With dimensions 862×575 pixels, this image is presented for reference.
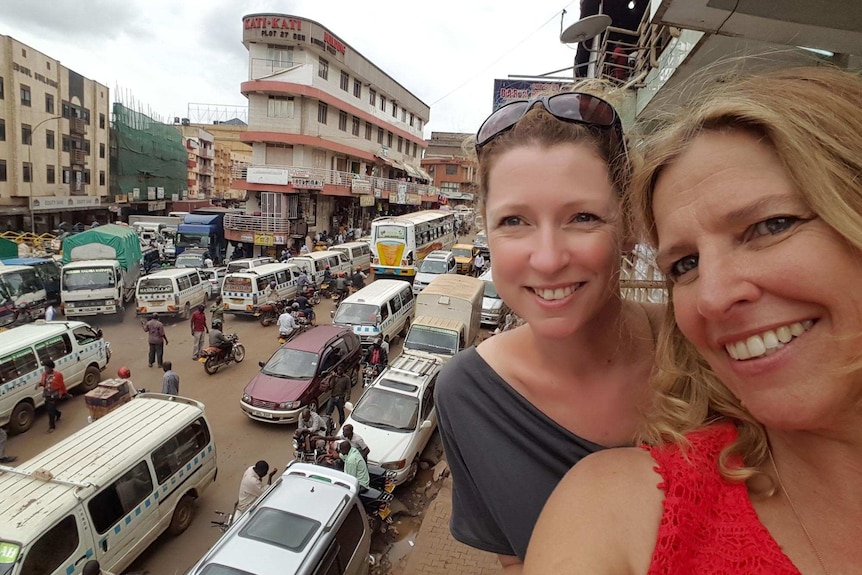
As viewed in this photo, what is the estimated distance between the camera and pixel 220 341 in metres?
11.7

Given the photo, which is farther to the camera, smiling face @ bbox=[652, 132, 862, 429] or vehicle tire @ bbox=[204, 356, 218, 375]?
vehicle tire @ bbox=[204, 356, 218, 375]

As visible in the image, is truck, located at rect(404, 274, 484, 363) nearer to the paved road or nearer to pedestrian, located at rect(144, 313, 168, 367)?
the paved road

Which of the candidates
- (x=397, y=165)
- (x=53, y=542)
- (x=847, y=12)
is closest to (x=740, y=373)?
(x=847, y=12)

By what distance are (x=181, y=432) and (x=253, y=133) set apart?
2433 centimetres

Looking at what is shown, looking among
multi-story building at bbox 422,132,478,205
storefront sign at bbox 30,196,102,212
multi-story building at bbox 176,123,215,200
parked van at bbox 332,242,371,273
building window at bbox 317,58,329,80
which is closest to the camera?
parked van at bbox 332,242,371,273

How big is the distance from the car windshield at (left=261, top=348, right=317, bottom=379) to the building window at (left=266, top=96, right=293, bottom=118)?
2187 cm

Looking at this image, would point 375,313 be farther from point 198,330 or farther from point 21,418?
point 21,418

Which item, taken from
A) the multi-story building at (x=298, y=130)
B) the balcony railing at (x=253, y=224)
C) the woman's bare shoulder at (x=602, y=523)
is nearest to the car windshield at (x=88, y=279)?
the multi-story building at (x=298, y=130)

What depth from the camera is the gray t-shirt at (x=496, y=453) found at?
1549 mm

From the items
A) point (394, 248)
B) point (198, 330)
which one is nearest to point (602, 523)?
point (198, 330)

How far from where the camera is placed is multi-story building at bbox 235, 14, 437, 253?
86.3 feet

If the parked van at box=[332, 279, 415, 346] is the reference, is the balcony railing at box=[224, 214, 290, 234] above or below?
above

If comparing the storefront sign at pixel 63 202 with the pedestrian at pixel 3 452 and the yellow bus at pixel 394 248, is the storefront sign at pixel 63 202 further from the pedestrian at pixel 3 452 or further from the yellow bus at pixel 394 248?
the pedestrian at pixel 3 452

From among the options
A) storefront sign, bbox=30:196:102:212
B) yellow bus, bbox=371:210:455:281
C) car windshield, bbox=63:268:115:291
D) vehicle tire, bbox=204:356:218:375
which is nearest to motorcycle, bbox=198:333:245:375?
vehicle tire, bbox=204:356:218:375
